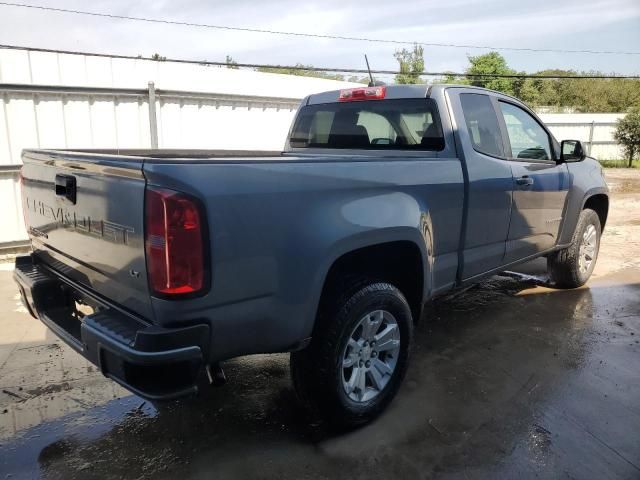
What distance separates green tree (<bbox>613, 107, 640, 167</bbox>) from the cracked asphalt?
20.2 meters

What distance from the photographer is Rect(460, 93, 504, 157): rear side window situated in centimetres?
367

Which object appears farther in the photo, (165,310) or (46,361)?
(46,361)

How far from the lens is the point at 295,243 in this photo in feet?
7.48

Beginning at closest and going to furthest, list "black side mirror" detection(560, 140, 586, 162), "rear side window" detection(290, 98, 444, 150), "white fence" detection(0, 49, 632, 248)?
"rear side window" detection(290, 98, 444, 150) < "black side mirror" detection(560, 140, 586, 162) < "white fence" detection(0, 49, 632, 248)

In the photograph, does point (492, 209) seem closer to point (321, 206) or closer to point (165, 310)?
point (321, 206)

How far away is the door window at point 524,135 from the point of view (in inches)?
162

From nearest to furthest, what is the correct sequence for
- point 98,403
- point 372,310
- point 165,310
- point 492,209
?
point 165,310 → point 372,310 → point 98,403 → point 492,209

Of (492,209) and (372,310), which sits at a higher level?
(492,209)

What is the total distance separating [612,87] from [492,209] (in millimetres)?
46224

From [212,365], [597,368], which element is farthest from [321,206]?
[597,368]

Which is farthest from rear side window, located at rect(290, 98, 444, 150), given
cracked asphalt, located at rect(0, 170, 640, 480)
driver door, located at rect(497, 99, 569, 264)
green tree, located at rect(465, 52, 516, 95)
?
green tree, located at rect(465, 52, 516, 95)

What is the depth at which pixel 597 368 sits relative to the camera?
3.65m

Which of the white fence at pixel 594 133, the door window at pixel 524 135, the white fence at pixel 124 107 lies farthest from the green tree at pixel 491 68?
the door window at pixel 524 135

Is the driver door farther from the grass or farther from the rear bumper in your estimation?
the grass
